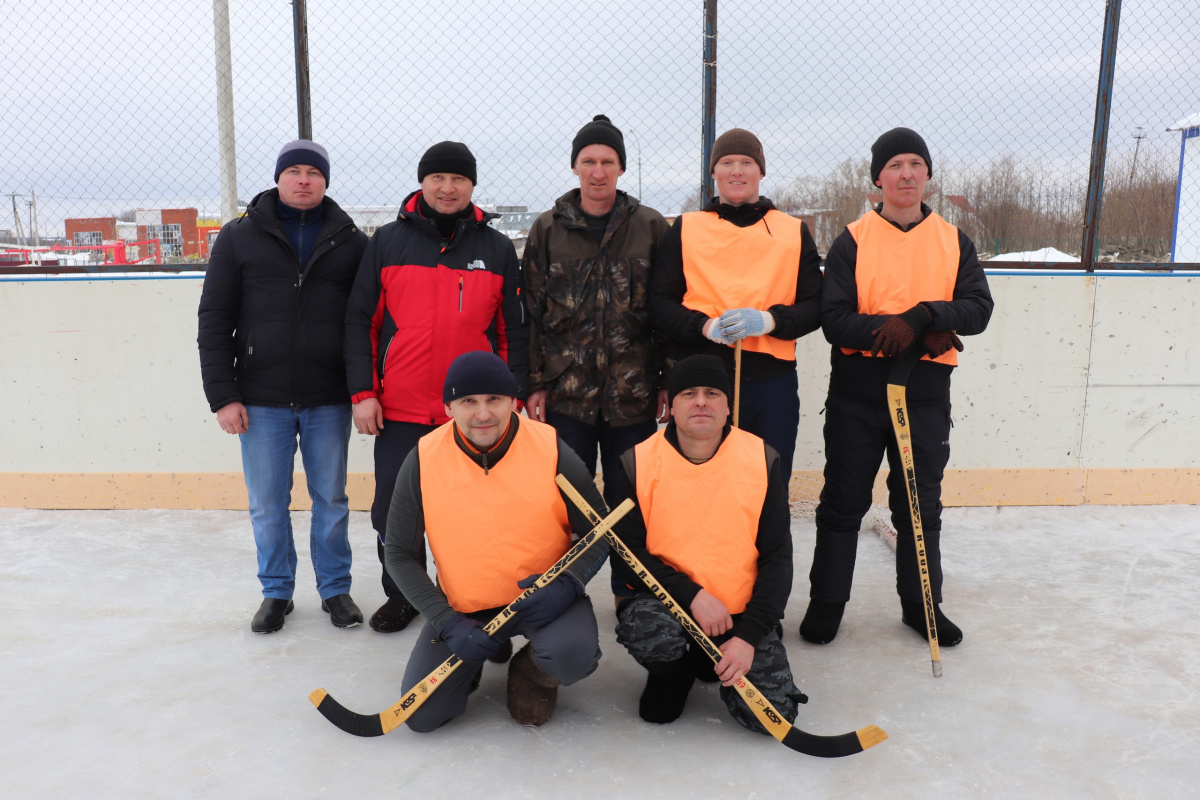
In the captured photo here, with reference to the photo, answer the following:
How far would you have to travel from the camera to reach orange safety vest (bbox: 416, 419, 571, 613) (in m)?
2.35

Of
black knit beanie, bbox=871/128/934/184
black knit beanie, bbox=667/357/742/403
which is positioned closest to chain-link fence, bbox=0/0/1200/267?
black knit beanie, bbox=871/128/934/184

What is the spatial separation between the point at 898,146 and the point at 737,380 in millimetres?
881

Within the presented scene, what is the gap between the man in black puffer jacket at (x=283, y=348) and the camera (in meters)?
2.81

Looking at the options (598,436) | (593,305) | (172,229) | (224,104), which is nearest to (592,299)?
(593,305)

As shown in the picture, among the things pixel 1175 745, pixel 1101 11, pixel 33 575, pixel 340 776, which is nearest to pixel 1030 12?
pixel 1101 11

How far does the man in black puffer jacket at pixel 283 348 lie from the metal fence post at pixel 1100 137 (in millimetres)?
3370

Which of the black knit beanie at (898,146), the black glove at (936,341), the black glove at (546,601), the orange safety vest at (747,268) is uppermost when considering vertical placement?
the black knit beanie at (898,146)

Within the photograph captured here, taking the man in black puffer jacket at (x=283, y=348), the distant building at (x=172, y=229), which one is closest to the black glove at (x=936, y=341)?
the man in black puffer jacket at (x=283, y=348)

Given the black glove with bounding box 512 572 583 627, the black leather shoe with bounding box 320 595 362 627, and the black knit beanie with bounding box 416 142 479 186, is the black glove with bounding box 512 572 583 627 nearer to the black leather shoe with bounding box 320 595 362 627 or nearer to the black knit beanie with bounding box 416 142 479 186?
the black leather shoe with bounding box 320 595 362 627

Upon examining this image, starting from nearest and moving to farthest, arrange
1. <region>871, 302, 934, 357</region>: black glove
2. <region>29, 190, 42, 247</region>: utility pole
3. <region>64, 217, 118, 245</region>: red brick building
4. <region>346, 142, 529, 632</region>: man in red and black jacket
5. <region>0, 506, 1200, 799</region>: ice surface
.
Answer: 1. <region>0, 506, 1200, 799</region>: ice surface
2. <region>871, 302, 934, 357</region>: black glove
3. <region>346, 142, 529, 632</region>: man in red and black jacket
4. <region>29, 190, 42, 247</region>: utility pole
5. <region>64, 217, 118, 245</region>: red brick building

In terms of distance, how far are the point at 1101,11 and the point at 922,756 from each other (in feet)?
11.7

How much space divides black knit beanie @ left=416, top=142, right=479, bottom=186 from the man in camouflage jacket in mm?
326

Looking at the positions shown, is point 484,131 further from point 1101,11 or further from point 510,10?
point 1101,11

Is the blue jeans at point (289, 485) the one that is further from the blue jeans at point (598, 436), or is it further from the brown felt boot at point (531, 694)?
the brown felt boot at point (531, 694)
